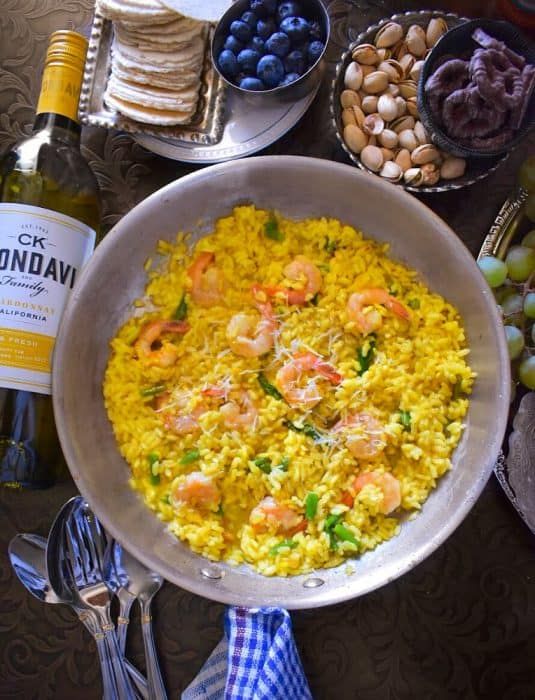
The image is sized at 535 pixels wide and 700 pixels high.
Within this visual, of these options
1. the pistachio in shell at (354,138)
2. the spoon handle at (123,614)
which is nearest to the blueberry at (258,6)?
the pistachio in shell at (354,138)

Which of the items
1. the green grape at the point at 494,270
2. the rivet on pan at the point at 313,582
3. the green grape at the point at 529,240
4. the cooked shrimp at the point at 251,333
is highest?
the green grape at the point at 529,240

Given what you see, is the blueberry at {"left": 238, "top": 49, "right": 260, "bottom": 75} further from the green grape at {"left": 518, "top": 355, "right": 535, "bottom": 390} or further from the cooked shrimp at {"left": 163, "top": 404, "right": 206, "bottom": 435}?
the green grape at {"left": 518, "top": 355, "right": 535, "bottom": 390}

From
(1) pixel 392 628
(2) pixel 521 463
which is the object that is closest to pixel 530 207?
(2) pixel 521 463

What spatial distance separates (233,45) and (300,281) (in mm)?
590

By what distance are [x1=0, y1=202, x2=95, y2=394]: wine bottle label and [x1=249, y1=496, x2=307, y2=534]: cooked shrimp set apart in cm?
57

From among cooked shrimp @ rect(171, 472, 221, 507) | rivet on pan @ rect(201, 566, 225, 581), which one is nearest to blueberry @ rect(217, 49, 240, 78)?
cooked shrimp @ rect(171, 472, 221, 507)

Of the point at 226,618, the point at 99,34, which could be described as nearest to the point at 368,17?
the point at 99,34

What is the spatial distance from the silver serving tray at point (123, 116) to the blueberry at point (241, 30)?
9cm

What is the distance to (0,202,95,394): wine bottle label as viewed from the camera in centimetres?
151

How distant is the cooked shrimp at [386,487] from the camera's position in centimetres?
153

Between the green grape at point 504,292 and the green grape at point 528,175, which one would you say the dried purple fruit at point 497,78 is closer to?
the green grape at point 528,175

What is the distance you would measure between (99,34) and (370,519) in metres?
1.35

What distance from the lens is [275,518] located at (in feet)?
5.07

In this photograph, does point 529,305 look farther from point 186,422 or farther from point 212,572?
point 212,572
